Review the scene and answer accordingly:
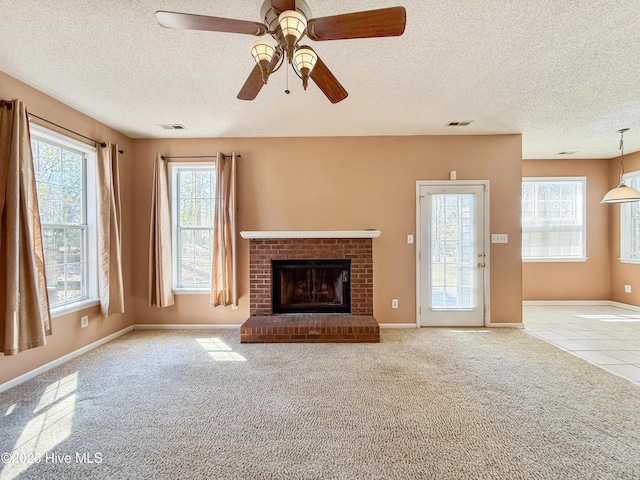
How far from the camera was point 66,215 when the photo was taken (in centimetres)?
325

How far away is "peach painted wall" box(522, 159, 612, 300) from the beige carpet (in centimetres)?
279

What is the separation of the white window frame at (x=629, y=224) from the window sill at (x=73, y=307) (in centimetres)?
814

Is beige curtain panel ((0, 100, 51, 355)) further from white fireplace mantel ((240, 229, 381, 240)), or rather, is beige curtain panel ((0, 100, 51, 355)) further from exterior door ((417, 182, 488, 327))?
exterior door ((417, 182, 488, 327))

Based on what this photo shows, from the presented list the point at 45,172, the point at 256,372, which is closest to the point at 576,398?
the point at 256,372

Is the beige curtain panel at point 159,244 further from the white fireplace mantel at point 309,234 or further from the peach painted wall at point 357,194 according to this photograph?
the white fireplace mantel at point 309,234

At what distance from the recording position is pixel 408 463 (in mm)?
1659

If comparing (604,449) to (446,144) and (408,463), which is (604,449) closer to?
(408,463)

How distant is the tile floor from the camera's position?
9.76 ft

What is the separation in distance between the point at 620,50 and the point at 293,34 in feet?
8.28

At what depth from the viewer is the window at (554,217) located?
17.9 ft

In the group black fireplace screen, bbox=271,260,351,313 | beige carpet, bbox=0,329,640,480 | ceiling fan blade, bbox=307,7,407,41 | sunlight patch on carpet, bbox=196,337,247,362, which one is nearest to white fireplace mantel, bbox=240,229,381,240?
black fireplace screen, bbox=271,260,351,313

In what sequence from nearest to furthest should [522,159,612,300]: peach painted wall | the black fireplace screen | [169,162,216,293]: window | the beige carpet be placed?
the beige carpet
the black fireplace screen
[169,162,216,293]: window
[522,159,612,300]: peach painted wall

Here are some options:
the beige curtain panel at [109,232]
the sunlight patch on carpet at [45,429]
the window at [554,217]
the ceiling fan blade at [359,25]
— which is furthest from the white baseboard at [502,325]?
the beige curtain panel at [109,232]

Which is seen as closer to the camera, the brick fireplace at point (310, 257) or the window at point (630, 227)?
the brick fireplace at point (310, 257)
